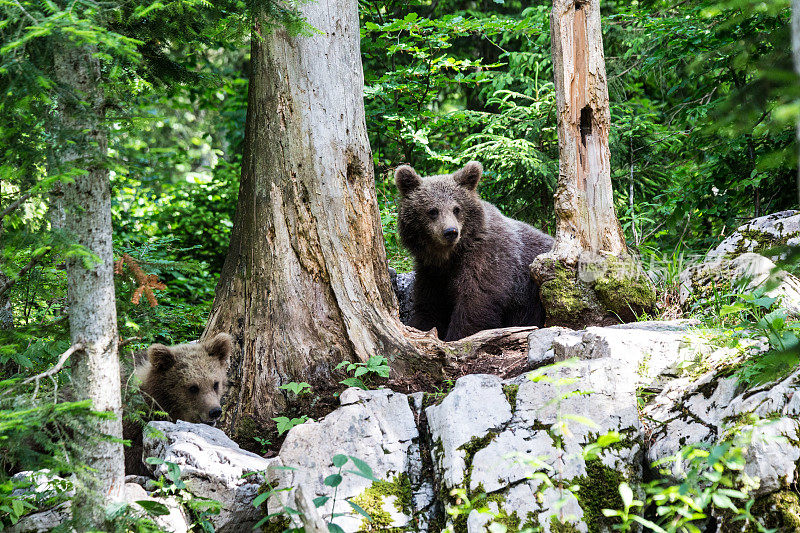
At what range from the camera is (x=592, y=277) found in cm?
576

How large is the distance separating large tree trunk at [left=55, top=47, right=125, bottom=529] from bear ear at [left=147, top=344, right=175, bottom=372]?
93.1 inches

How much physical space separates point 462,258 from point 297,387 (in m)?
2.88

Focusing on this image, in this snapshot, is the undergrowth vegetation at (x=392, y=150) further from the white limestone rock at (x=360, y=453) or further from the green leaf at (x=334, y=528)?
the green leaf at (x=334, y=528)

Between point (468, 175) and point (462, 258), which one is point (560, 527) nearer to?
point (462, 258)

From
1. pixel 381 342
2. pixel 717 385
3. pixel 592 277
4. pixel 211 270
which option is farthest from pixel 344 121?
pixel 211 270

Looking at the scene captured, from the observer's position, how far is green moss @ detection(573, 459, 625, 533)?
3.18m

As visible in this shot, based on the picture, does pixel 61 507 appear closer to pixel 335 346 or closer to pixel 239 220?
pixel 335 346

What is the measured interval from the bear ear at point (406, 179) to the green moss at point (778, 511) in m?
5.07

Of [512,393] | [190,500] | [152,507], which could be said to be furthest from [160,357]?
[512,393]

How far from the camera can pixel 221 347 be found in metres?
5.22

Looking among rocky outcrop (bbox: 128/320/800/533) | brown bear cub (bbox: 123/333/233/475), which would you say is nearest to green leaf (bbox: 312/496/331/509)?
rocky outcrop (bbox: 128/320/800/533)

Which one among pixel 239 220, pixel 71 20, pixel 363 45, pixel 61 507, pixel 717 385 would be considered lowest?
pixel 61 507

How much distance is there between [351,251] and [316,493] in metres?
2.25

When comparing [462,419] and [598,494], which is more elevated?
[462,419]
